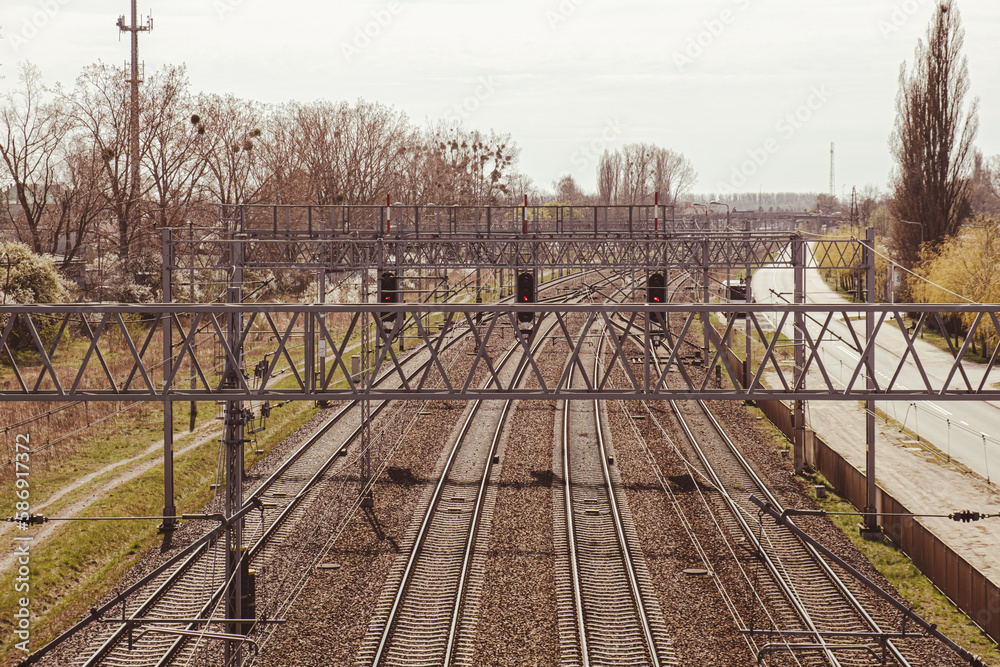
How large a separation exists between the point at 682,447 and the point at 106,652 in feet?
49.6

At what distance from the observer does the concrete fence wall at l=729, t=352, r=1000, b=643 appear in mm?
12734

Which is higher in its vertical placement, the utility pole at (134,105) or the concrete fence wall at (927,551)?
the utility pole at (134,105)

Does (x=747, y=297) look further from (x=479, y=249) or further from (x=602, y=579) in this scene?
(x=602, y=579)

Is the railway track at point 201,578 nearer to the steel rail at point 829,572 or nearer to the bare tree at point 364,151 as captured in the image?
the steel rail at point 829,572

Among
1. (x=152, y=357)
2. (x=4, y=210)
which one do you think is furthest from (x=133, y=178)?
(x=152, y=357)

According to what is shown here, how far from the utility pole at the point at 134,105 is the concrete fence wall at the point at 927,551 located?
3456 cm

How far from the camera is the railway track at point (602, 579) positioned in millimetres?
11883

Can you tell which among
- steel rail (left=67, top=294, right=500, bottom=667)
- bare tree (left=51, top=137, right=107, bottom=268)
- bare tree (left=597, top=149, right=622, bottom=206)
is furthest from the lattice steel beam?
bare tree (left=597, top=149, right=622, bottom=206)

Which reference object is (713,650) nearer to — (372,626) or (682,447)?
(372,626)

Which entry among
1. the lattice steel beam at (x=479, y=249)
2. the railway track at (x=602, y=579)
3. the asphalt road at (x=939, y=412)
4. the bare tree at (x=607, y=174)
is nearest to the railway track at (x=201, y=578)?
the railway track at (x=602, y=579)

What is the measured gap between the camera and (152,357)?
33.0m

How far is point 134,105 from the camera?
4169 centimetres

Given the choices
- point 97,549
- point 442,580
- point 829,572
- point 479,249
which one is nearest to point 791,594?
point 829,572

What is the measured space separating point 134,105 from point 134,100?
54cm
